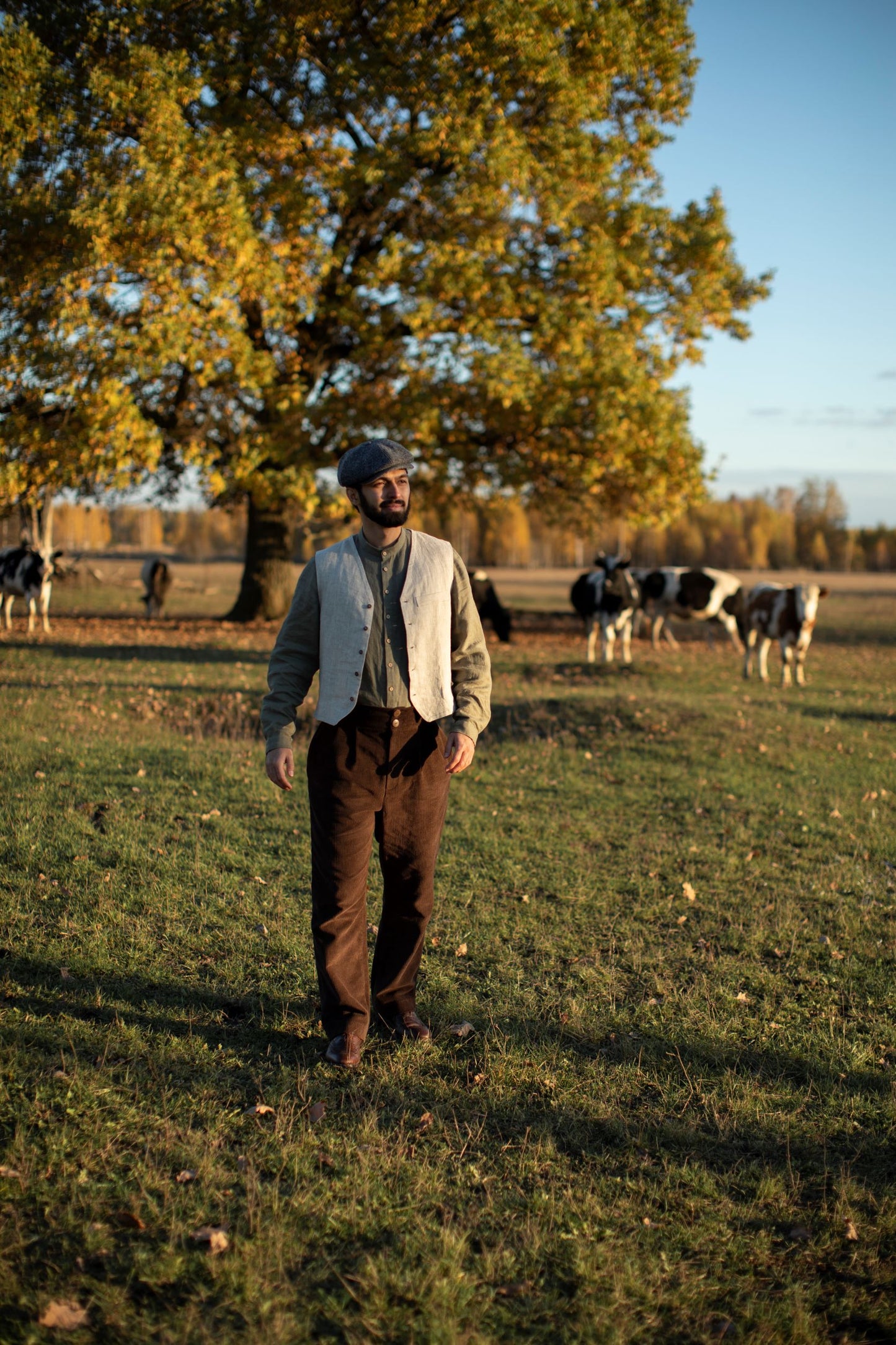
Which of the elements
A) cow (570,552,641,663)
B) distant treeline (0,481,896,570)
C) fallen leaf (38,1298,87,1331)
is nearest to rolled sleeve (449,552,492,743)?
fallen leaf (38,1298,87,1331)

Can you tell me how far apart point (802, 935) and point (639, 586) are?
56.3 feet

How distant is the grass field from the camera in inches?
115

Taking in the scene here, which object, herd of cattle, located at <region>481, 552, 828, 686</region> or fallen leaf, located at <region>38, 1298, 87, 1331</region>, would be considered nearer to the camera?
fallen leaf, located at <region>38, 1298, 87, 1331</region>

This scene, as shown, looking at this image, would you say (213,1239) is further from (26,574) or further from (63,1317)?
(26,574)

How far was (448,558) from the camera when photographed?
4184 mm

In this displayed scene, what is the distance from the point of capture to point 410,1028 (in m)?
4.43

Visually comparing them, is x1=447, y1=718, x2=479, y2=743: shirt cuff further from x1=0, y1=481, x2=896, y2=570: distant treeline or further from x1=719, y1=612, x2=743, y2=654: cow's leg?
x1=0, y1=481, x2=896, y2=570: distant treeline

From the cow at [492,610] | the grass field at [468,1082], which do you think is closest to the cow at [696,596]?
the cow at [492,610]

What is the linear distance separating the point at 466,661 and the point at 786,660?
48.4 ft

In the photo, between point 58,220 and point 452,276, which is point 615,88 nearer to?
point 452,276

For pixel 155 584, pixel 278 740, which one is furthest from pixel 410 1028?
pixel 155 584

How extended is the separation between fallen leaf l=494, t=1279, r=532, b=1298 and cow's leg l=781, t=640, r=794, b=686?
1555cm

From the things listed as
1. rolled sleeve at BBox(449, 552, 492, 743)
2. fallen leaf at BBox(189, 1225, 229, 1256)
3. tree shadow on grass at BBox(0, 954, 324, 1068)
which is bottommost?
fallen leaf at BBox(189, 1225, 229, 1256)

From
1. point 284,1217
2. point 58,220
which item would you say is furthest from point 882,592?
point 284,1217
